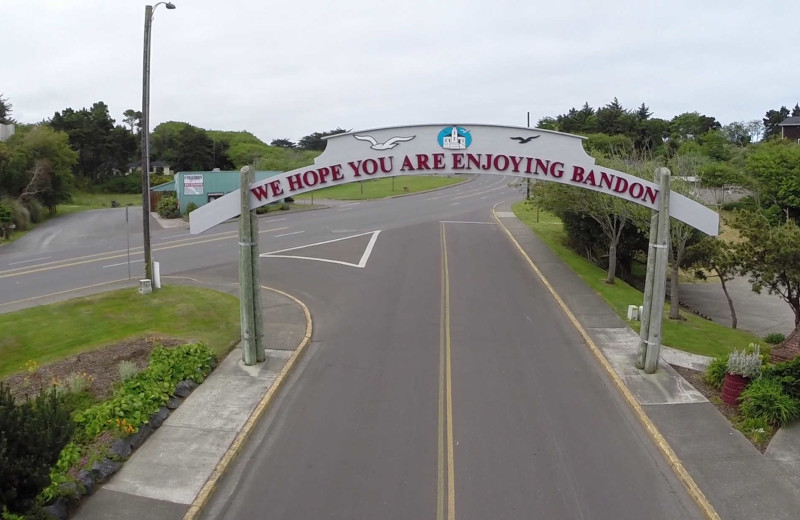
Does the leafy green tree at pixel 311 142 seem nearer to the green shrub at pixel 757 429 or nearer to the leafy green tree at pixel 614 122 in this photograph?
the leafy green tree at pixel 614 122

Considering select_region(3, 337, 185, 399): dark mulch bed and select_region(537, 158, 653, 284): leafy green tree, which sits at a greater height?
select_region(537, 158, 653, 284): leafy green tree

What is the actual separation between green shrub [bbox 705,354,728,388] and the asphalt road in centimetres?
213

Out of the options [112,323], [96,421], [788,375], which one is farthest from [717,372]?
[112,323]

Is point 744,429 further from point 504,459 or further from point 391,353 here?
point 391,353

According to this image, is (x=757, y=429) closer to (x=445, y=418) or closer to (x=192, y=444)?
(x=445, y=418)

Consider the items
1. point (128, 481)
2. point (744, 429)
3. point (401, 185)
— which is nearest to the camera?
point (128, 481)

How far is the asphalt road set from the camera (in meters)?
9.26

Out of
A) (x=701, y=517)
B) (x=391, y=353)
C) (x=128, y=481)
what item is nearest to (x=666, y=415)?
(x=701, y=517)

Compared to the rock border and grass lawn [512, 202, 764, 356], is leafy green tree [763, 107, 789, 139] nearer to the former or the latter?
grass lawn [512, 202, 764, 356]

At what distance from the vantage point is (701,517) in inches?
353

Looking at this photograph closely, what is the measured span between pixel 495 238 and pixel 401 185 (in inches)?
1595

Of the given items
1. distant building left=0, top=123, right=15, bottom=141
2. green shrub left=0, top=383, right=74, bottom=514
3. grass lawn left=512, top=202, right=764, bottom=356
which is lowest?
grass lawn left=512, top=202, right=764, bottom=356

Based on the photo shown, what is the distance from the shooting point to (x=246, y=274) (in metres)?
14.2

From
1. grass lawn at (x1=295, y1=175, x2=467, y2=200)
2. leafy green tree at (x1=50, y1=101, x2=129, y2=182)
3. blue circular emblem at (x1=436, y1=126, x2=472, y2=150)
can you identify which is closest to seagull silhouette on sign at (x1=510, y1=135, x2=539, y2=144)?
blue circular emblem at (x1=436, y1=126, x2=472, y2=150)
